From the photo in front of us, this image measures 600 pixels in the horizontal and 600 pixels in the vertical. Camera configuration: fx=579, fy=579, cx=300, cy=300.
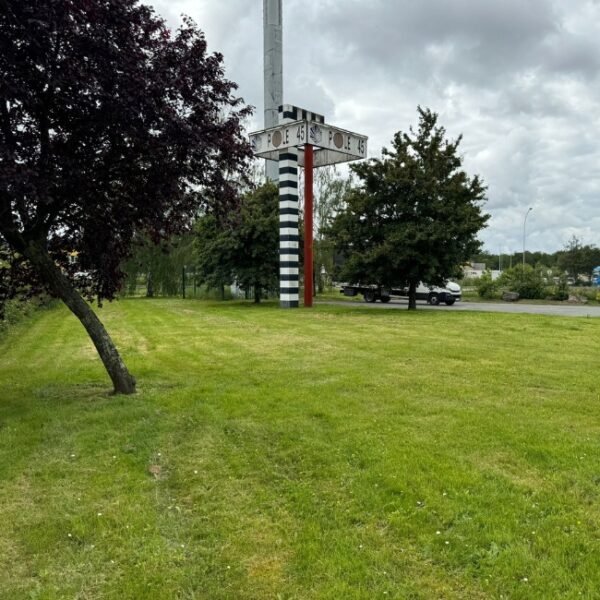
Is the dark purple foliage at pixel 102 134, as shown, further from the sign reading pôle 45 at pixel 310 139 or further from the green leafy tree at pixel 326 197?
the green leafy tree at pixel 326 197

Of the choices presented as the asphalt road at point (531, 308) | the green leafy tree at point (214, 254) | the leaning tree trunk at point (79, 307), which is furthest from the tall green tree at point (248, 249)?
the leaning tree trunk at point (79, 307)

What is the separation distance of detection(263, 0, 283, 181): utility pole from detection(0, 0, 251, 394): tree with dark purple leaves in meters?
17.6

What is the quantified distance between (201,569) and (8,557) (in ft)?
3.56

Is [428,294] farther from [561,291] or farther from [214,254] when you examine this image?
[214,254]

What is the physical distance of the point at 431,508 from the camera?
11.3ft

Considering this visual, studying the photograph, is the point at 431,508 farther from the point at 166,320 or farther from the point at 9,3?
the point at 166,320

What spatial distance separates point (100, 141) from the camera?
19.6 feet

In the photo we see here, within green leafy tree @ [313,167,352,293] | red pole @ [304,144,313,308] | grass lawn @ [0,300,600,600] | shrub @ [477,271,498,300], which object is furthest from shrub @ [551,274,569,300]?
grass lawn @ [0,300,600,600]

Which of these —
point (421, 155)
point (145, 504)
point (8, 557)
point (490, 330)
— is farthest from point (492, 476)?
point (421, 155)

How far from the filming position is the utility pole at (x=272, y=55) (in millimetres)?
23406

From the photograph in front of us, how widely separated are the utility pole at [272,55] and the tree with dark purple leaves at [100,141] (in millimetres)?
17641

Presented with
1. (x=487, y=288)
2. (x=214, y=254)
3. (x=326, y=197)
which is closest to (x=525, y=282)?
(x=487, y=288)

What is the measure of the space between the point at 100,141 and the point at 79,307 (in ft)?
6.18

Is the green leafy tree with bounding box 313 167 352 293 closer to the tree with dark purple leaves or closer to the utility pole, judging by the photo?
the utility pole
